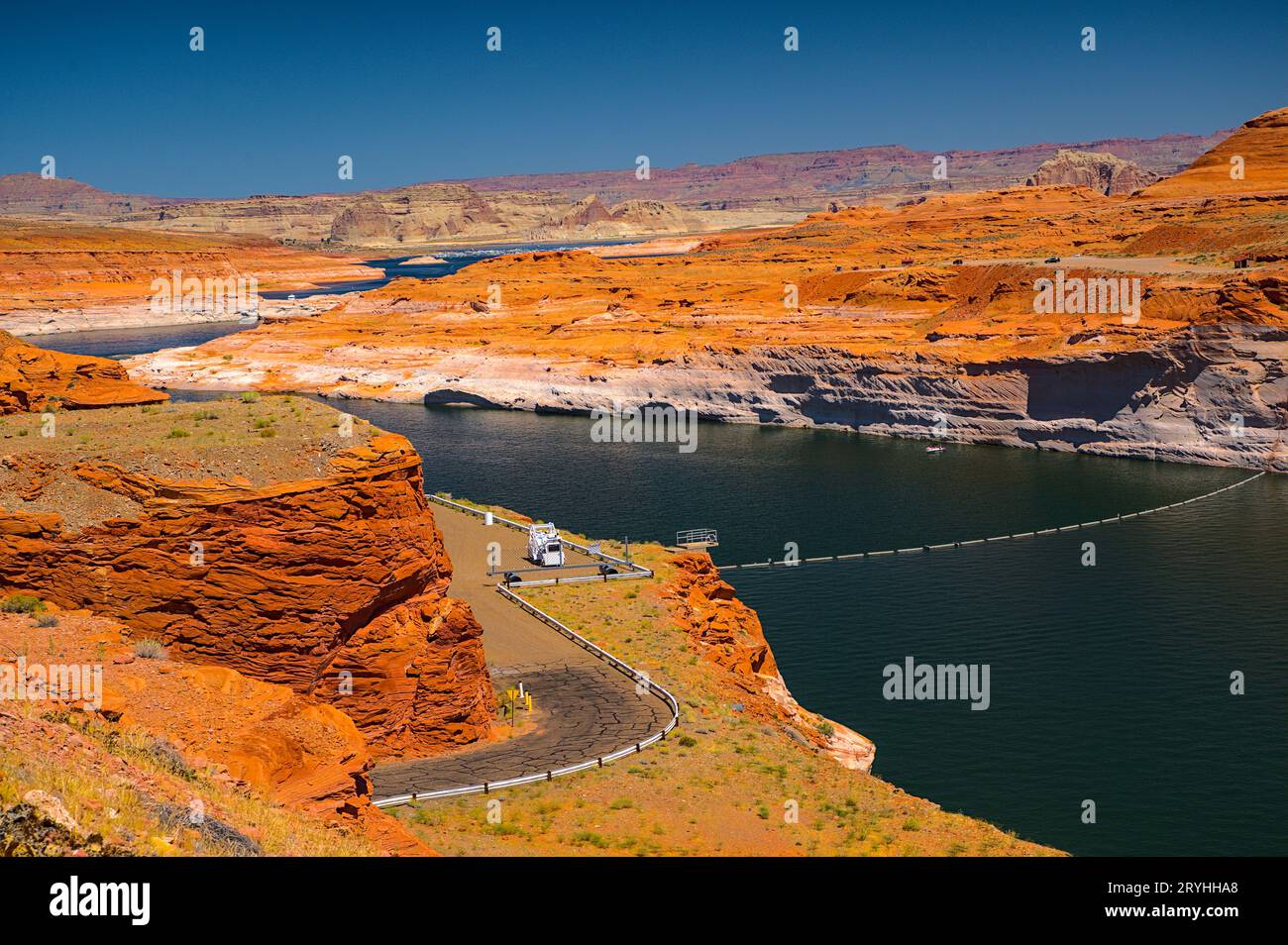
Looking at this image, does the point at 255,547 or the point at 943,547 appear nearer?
the point at 255,547

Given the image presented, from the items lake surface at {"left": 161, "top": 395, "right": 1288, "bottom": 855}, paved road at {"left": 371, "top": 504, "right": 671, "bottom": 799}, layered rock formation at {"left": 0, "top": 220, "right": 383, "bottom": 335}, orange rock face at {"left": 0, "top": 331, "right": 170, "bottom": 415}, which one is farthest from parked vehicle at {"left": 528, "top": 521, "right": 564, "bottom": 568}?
layered rock formation at {"left": 0, "top": 220, "right": 383, "bottom": 335}

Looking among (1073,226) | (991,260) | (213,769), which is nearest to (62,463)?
(213,769)

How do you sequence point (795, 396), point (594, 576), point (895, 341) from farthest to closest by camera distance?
point (795, 396), point (895, 341), point (594, 576)

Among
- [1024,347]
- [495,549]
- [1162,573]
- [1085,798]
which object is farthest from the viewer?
[1024,347]

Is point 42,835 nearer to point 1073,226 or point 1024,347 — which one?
point 1024,347

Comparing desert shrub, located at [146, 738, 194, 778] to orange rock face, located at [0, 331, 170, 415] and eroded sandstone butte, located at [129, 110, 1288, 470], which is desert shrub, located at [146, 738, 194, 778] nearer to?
orange rock face, located at [0, 331, 170, 415]

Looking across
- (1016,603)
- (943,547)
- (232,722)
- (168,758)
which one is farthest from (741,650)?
(943,547)

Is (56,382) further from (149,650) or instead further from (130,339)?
(130,339)
